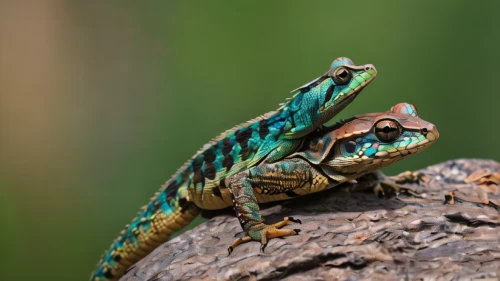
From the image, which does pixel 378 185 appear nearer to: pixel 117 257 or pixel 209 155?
pixel 209 155

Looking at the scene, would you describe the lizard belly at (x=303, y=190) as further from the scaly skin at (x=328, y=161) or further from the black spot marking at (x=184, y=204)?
the black spot marking at (x=184, y=204)

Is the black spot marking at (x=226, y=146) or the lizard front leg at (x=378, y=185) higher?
the black spot marking at (x=226, y=146)

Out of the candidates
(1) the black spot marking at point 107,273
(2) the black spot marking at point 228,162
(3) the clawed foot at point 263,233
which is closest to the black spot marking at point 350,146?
(3) the clawed foot at point 263,233

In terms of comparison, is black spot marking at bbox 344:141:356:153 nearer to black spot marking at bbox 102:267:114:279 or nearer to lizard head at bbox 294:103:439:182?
lizard head at bbox 294:103:439:182

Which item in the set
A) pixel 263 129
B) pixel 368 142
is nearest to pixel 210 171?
pixel 263 129

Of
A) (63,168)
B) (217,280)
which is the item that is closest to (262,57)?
(63,168)
